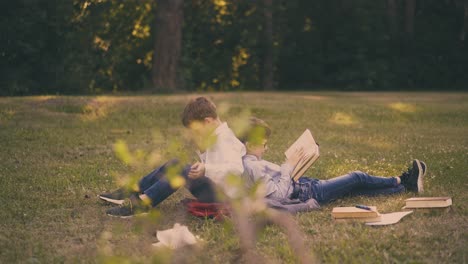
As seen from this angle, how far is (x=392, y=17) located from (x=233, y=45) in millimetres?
7609

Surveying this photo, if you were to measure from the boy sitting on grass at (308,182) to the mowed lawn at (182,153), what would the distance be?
17 centimetres

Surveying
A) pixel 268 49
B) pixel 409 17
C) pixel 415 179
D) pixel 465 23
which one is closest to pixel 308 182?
pixel 415 179

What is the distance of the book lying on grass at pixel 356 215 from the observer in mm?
5715

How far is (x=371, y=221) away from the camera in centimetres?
571

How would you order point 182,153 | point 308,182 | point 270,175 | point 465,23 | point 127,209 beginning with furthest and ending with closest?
point 465,23, point 308,182, point 270,175, point 127,209, point 182,153

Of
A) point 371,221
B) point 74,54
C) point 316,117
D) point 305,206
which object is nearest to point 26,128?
point 316,117

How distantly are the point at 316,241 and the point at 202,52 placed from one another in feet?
79.0

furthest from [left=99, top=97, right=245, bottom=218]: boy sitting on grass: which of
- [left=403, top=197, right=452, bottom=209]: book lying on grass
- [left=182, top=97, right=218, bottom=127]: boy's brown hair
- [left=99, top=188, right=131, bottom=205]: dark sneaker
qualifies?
[left=403, top=197, right=452, bottom=209]: book lying on grass

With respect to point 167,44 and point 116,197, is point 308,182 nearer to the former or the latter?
point 116,197

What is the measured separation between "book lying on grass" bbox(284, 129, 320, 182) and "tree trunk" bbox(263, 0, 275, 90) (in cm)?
2296

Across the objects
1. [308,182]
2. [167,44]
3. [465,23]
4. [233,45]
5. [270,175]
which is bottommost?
[308,182]

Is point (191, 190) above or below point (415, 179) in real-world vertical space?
above

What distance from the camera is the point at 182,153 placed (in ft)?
9.36

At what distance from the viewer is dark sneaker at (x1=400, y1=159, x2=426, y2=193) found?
698 cm
